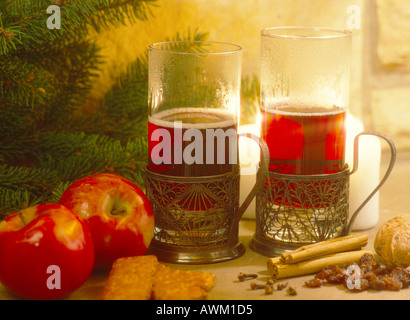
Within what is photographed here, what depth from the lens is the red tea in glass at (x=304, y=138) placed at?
3.38ft

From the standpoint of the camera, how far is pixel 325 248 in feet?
3.39

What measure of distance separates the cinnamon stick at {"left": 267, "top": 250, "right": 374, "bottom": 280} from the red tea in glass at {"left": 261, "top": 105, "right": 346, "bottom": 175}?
0.13m

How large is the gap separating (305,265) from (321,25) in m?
0.67

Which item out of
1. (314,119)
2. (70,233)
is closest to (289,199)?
(314,119)

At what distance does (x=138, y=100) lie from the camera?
51.8 inches

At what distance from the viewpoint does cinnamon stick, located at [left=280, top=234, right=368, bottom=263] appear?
3.29ft

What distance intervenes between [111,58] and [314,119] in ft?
1.74

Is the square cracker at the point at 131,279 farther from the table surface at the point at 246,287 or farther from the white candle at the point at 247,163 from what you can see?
the white candle at the point at 247,163

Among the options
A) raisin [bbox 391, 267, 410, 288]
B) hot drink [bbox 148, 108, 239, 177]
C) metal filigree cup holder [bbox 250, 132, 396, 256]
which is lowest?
raisin [bbox 391, 267, 410, 288]

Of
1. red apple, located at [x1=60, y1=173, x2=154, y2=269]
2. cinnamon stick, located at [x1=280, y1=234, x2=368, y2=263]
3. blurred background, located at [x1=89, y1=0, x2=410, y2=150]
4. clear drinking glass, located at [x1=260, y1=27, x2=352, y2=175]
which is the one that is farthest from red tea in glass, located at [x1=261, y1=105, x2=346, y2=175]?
blurred background, located at [x1=89, y1=0, x2=410, y2=150]

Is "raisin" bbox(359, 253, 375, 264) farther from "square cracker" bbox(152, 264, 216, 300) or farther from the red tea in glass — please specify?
"square cracker" bbox(152, 264, 216, 300)

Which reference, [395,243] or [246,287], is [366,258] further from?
[246,287]

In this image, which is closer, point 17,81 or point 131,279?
point 131,279

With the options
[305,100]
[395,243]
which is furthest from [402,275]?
[305,100]
